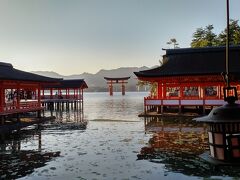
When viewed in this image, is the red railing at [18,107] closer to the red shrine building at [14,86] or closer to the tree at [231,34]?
the red shrine building at [14,86]

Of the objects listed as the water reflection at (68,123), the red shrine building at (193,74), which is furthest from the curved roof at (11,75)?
the red shrine building at (193,74)

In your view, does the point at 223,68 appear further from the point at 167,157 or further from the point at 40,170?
the point at 40,170

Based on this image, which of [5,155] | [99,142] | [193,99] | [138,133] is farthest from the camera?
[193,99]

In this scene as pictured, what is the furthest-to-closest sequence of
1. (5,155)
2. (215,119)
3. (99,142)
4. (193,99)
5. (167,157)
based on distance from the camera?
(193,99) < (99,142) < (5,155) < (167,157) < (215,119)

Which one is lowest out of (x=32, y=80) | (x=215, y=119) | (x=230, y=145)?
(x=230, y=145)

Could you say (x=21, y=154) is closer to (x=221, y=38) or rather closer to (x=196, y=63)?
(x=196, y=63)

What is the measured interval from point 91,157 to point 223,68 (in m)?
24.3

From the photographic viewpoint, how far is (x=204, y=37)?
77.7 metres

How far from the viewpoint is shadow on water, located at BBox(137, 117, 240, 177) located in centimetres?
1325

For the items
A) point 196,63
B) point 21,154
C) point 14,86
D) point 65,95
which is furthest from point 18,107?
point 65,95

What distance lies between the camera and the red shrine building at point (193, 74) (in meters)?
35.2

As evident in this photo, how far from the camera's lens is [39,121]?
113 ft

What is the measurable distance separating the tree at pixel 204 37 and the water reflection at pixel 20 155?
53.5m

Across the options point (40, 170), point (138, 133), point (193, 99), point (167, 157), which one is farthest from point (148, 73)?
point (40, 170)
